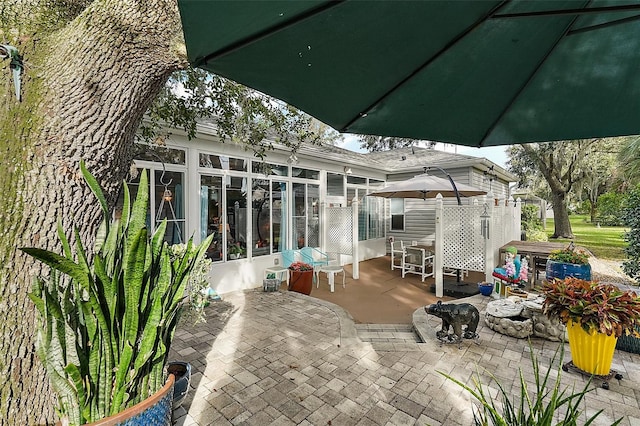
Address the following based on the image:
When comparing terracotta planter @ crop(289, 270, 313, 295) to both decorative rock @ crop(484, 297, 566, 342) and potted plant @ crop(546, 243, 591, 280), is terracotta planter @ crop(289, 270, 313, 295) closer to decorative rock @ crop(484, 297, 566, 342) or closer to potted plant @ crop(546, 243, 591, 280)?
decorative rock @ crop(484, 297, 566, 342)

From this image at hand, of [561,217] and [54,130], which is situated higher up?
[54,130]

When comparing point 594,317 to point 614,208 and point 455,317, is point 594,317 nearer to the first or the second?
point 455,317

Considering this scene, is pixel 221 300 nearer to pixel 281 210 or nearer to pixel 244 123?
pixel 281 210

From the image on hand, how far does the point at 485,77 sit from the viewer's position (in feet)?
4.82

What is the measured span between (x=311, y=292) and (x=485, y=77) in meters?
5.30

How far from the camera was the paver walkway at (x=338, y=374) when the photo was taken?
7.41 feet

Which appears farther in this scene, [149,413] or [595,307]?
[595,307]

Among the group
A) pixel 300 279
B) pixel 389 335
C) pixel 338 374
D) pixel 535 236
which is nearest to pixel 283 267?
pixel 300 279

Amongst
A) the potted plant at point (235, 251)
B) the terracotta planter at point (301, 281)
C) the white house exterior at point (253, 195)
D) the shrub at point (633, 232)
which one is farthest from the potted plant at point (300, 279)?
the shrub at point (633, 232)

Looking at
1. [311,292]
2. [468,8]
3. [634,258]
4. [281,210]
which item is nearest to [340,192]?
[281,210]

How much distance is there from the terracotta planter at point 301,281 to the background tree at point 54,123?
4.06 meters

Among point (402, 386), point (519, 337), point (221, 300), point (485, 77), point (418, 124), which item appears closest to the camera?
point (485, 77)

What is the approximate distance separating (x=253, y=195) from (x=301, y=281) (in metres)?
2.17

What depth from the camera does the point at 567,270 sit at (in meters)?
4.89
